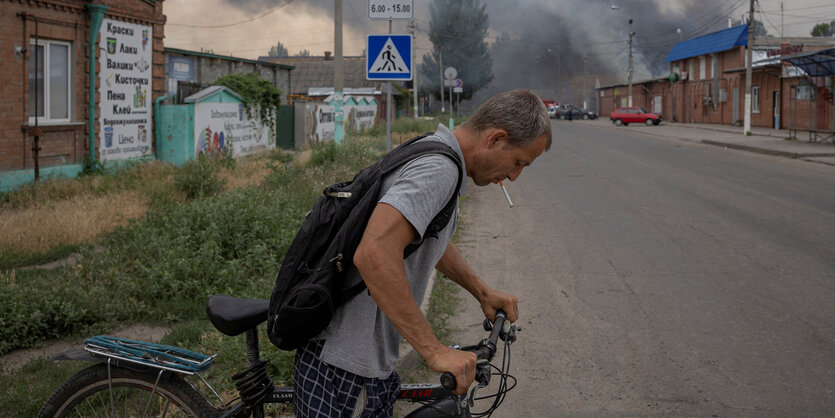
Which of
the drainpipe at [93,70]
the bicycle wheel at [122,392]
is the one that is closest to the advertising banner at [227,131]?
the drainpipe at [93,70]

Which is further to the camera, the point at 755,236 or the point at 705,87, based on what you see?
the point at 705,87

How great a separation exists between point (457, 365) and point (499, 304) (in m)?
0.74

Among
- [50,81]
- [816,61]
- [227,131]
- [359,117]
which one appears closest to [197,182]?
[50,81]

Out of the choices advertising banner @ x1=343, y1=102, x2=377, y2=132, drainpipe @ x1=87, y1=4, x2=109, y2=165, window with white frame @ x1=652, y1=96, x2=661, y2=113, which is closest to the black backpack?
drainpipe @ x1=87, y1=4, x2=109, y2=165

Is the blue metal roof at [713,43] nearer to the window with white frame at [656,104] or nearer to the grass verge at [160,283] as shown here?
the window with white frame at [656,104]

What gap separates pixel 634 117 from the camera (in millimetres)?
52219

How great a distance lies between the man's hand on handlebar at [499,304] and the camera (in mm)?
2846

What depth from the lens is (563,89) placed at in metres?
107

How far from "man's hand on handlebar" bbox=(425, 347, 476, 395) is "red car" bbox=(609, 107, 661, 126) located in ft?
170

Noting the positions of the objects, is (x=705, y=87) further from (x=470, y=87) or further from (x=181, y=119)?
(x=181, y=119)

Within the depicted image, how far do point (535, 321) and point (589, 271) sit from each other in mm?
1873

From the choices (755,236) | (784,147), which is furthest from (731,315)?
(784,147)

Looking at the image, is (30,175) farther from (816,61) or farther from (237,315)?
(816,61)

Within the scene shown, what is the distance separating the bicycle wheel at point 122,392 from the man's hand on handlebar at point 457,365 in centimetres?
98
